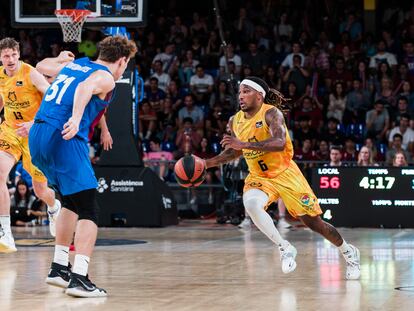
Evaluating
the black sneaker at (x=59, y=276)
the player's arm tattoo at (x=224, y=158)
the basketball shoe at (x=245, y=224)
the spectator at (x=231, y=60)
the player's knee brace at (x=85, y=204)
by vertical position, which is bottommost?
the basketball shoe at (x=245, y=224)

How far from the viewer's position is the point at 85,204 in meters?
8.27

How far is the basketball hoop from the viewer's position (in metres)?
15.4

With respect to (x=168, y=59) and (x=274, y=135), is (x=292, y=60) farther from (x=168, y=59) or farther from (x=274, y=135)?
(x=274, y=135)

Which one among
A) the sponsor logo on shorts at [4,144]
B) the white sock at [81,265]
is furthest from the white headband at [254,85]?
the sponsor logo on shorts at [4,144]

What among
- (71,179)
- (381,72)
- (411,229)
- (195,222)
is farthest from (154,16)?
(71,179)

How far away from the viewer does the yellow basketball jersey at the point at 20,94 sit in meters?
11.9

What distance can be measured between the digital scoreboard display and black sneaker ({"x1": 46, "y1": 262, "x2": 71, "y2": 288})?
9178 millimetres

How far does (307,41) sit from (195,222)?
640 centimetres

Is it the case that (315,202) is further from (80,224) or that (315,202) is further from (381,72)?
(381,72)

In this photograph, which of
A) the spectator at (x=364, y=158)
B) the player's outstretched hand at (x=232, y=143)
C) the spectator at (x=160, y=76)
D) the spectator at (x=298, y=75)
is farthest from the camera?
the spectator at (x=160, y=76)

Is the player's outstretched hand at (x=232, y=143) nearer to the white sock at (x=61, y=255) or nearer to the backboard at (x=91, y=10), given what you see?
the white sock at (x=61, y=255)

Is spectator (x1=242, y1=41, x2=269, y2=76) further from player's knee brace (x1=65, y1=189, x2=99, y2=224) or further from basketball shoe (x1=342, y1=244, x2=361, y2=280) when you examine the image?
player's knee brace (x1=65, y1=189, x2=99, y2=224)

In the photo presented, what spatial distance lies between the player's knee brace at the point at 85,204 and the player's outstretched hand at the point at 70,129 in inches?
21.4

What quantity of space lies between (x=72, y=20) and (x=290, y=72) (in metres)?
7.60
